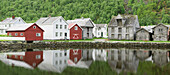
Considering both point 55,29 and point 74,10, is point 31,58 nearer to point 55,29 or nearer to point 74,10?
point 55,29

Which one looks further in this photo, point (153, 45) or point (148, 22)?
point (148, 22)

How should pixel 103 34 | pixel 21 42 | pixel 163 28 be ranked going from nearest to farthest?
pixel 21 42, pixel 163 28, pixel 103 34

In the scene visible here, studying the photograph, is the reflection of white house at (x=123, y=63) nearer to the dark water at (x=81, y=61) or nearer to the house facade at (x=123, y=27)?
the dark water at (x=81, y=61)

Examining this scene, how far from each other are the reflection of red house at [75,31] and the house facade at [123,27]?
10.9 m

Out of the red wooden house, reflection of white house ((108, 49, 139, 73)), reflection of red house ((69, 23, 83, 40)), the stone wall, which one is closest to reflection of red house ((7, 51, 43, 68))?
reflection of white house ((108, 49, 139, 73))

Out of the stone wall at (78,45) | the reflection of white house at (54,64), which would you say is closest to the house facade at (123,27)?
the stone wall at (78,45)

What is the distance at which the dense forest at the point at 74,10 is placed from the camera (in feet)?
486

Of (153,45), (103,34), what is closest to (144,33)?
(153,45)

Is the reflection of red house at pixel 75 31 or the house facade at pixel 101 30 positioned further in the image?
the house facade at pixel 101 30

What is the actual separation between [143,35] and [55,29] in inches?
1045

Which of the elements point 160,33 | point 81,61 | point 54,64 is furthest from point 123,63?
point 160,33

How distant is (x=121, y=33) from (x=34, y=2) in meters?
113

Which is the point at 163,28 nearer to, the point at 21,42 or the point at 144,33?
the point at 144,33

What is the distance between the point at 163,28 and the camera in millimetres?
62406
